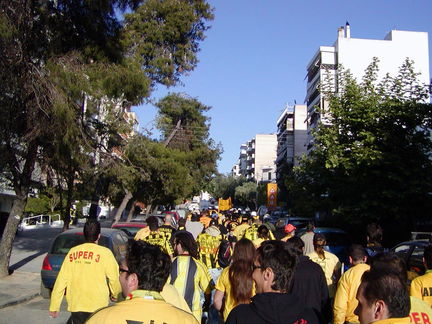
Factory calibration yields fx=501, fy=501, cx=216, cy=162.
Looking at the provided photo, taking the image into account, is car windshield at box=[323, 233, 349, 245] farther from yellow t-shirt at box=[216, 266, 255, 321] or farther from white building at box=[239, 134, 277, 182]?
white building at box=[239, 134, 277, 182]

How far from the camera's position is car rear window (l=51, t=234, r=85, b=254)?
35.1 feet

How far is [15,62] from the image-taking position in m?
11.6

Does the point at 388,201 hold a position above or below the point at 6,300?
above

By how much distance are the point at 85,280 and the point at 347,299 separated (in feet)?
8.67

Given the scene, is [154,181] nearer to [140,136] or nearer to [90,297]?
[140,136]

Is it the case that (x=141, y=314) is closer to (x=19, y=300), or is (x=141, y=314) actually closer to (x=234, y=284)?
(x=234, y=284)

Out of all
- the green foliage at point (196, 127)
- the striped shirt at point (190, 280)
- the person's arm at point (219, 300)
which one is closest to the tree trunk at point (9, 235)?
the striped shirt at point (190, 280)

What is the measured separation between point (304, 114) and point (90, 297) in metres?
86.7

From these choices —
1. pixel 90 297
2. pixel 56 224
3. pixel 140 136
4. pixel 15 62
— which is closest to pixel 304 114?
pixel 56 224

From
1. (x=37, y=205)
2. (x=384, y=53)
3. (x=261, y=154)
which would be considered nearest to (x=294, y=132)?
(x=384, y=53)

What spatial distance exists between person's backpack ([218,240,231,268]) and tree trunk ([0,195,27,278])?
7542 millimetres

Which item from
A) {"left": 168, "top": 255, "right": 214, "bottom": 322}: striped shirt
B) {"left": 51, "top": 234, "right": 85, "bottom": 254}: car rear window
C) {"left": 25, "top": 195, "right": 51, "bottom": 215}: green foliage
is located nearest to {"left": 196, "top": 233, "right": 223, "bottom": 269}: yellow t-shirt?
{"left": 168, "top": 255, "right": 214, "bottom": 322}: striped shirt

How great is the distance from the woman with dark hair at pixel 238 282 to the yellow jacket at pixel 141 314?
221 centimetres

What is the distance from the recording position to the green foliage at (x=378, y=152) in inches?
660
